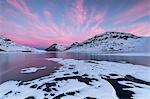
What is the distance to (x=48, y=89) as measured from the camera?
3.30 metres

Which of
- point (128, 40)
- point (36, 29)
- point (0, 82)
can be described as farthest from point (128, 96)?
point (128, 40)

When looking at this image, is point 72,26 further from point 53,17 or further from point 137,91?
point 137,91

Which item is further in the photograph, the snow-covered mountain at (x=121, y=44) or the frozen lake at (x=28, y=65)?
the snow-covered mountain at (x=121, y=44)

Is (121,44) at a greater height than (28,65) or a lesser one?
greater

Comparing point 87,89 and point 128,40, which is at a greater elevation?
point 128,40

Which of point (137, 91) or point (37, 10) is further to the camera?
point (37, 10)

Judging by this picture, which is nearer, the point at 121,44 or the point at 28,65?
the point at 28,65

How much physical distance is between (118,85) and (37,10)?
5.88 metres

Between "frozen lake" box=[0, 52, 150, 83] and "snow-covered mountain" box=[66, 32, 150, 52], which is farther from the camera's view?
"snow-covered mountain" box=[66, 32, 150, 52]

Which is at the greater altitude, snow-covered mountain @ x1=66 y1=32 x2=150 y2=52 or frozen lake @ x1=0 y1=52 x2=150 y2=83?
snow-covered mountain @ x1=66 y1=32 x2=150 y2=52

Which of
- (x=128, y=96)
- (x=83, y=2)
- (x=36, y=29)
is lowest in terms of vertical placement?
(x=128, y=96)

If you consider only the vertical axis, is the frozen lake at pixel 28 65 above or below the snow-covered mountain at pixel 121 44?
below

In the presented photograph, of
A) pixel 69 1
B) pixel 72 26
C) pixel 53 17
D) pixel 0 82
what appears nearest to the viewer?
pixel 0 82

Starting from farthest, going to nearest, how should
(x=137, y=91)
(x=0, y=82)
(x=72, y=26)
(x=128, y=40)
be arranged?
(x=128, y=40) → (x=72, y=26) → (x=0, y=82) → (x=137, y=91)
